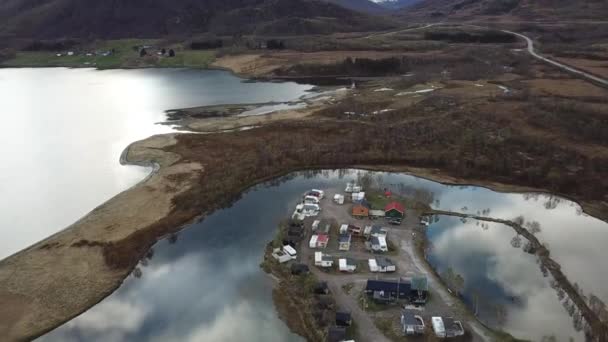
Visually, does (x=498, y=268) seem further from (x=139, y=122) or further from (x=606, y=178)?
(x=139, y=122)

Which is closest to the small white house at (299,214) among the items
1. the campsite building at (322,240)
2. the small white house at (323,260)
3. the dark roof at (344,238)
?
the campsite building at (322,240)

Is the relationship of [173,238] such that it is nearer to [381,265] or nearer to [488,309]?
[381,265]

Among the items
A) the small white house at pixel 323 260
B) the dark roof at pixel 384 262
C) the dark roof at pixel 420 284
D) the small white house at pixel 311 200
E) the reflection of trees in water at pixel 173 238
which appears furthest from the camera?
the small white house at pixel 311 200

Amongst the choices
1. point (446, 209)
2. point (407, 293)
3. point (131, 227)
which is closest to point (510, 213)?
point (446, 209)

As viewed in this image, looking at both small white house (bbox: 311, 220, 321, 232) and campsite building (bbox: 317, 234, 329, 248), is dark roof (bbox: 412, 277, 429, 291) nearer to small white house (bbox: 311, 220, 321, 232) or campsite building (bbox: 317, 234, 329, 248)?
campsite building (bbox: 317, 234, 329, 248)

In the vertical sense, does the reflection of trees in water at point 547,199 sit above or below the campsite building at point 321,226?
below

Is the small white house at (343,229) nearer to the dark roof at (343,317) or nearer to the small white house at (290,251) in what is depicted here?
the small white house at (290,251)

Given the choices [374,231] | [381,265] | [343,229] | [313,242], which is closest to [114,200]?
[313,242]
